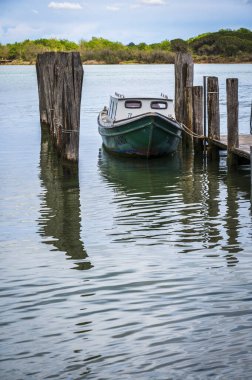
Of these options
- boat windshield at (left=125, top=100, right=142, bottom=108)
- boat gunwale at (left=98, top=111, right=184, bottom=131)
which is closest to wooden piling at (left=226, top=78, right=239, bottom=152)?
boat gunwale at (left=98, top=111, right=184, bottom=131)

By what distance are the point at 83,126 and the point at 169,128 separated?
14348mm

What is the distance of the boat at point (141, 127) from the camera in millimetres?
20688

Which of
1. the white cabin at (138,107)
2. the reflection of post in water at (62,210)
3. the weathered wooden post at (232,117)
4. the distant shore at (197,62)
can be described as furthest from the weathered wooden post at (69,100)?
the distant shore at (197,62)

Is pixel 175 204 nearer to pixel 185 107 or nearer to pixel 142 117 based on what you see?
pixel 142 117

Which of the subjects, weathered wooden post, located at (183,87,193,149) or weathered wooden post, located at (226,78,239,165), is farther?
weathered wooden post, located at (183,87,193,149)

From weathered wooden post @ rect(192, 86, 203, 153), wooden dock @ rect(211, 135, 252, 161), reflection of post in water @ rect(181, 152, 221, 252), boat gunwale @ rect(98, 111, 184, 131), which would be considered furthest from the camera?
weathered wooden post @ rect(192, 86, 203, 153)

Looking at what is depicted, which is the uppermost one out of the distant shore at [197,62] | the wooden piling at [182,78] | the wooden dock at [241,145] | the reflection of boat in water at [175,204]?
the distant shore at [197,62]

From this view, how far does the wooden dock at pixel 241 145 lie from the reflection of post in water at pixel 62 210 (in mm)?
3713

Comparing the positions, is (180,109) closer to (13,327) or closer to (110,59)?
(13,327)

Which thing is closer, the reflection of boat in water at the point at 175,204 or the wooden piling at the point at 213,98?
the reflection of boat in water at the point at 175,204

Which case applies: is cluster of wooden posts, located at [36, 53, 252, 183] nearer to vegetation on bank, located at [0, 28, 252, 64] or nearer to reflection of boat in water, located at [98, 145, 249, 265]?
reflection of boat in water, located at [98, 145, 249, 265]

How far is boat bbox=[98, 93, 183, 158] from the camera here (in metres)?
20.7

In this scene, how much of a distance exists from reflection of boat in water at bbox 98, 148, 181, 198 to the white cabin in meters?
1.24

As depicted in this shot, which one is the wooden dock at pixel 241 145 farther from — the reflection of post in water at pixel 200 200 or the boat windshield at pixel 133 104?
the boat windshield at pixel 133 104
